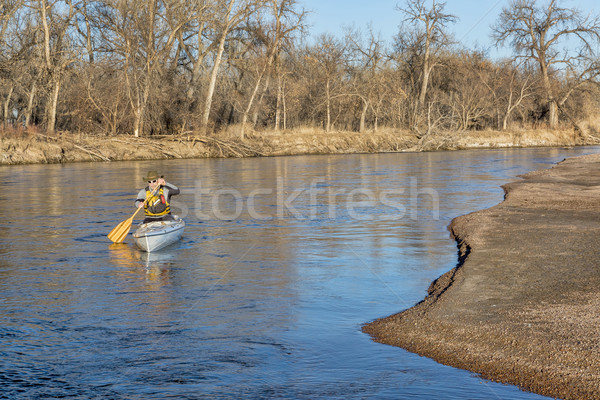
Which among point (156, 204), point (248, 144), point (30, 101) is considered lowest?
point (156, 204)

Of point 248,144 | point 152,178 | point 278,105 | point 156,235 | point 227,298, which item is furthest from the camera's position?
point 278,105

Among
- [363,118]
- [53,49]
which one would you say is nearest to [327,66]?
[363,118]

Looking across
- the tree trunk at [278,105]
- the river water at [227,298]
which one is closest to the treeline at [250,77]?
the tree trunk at [278,105]

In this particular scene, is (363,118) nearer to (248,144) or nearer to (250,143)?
(250,143)

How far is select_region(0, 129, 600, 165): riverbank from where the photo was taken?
4191 centimetres

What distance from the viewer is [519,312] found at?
8406mm

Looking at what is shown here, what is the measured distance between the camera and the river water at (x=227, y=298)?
6762 millimetres

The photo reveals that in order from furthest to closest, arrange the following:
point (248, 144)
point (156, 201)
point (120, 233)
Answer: point (248, 144)
point (120, 233)
point (156, 201)

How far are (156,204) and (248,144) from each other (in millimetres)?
35976

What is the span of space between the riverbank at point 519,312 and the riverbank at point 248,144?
33.1 m

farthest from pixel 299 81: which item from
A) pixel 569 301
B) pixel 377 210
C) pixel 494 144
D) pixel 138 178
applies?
Answer: pixel 569 301

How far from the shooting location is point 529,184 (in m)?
Result: 24.7

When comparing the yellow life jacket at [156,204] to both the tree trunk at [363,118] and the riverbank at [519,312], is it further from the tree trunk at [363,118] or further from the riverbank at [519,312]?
the tree trunk at [363,118]

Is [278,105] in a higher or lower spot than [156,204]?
higher
